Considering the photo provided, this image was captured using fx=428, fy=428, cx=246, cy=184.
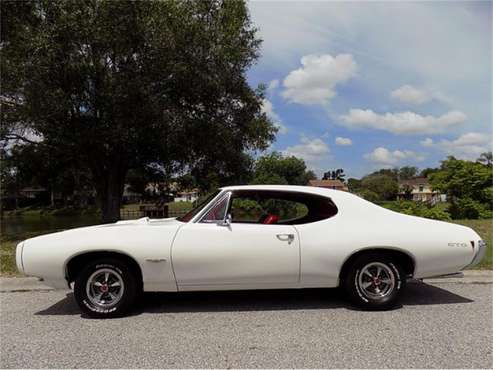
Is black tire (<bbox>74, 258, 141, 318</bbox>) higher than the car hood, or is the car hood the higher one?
the car hood

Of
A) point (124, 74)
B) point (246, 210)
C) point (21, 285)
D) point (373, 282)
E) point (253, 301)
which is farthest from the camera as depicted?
point (124, 74)

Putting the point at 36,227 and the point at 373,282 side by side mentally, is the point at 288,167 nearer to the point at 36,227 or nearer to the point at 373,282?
the point at 36,227

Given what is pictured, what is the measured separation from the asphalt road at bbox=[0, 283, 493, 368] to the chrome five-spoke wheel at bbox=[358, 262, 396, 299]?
9.7 inches

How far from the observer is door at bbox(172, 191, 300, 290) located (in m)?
4.68

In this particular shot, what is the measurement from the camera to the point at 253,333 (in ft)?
13.7

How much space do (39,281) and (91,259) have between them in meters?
2.01

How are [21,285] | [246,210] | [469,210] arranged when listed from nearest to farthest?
[246,210] < [21,285] < [469,210]

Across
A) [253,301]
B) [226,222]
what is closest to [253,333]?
[253,301]

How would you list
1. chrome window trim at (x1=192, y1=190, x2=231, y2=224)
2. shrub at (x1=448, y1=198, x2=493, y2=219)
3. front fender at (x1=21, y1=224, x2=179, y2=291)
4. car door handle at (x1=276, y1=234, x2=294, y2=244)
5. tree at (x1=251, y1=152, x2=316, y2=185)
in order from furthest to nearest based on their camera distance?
1. tree at (x1=251, y1=152, x2=316, y2=185)
2. shrub at (x1=448, y1=198, x2=493, y2=219)
3. chrome window trim at (x1=192, y1=190, x2=231, y2=224)
4. car door handle at (x1=276, y1=234, x2=294, y2=244)
5. front fender at (x1=21, y1=224, x2=179, y2=291)

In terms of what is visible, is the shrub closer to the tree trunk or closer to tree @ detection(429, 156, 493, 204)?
tree @ detection(429, 156, 493, 204)

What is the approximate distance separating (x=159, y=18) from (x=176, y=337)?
39.5 feet

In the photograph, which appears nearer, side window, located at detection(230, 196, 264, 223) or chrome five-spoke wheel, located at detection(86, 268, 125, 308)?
chrome five-spoke wheel, located at detection(86, 268, 125, 308)

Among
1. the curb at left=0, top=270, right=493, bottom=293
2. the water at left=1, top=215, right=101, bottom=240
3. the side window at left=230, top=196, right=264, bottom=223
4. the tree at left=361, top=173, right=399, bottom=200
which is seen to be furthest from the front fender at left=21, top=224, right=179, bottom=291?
the tree at left=361, top=173, right=399, bottom=200

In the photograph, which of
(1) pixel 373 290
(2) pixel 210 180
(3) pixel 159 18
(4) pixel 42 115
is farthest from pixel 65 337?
(2) pixel 210 180
